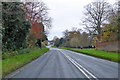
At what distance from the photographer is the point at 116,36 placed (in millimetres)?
27297

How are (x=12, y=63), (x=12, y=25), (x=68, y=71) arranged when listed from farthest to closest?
(x=12, y=25)
(x=12, y=63)
(x=68, y=71)

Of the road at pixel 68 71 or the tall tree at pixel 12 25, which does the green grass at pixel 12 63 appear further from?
the tall tree at pixel 12 25

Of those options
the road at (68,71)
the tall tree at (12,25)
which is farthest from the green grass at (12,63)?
the tall tree at (12,25)

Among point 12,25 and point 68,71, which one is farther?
point 12,25

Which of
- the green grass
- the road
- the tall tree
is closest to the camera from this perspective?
the road

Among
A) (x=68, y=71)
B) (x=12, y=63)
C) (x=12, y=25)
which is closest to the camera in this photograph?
(x=68, y=71)

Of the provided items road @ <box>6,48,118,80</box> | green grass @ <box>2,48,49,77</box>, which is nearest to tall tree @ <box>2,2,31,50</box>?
green grass @ <box>2,48,49,77</box>

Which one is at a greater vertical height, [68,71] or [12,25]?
[12,25]

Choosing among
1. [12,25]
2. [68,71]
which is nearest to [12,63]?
[68,71]

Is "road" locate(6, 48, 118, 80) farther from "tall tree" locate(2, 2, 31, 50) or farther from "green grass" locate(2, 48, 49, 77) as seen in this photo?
"tall tree" locate(2, 2, 31, 50)

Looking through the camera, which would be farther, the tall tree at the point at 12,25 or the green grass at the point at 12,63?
the tall tree at the point at 12,25

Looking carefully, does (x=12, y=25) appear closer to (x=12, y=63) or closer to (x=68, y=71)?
(x=12, y=63)

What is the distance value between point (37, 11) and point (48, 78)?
129 feet

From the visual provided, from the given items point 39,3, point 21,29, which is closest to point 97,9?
point 39,3
